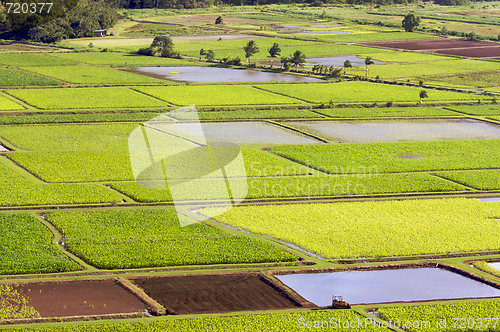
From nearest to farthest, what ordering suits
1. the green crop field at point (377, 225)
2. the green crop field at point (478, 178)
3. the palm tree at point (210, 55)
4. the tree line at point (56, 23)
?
the green crop field at point (377, 225)
the green crop field at point (478, 178)
the palm tree at point (210, 55)
the tree line at point (56, 23)

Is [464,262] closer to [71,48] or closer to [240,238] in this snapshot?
[240,238]

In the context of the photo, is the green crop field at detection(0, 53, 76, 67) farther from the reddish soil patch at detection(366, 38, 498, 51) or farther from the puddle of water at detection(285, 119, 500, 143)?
the reddish soil patch at detection(366, 38, 498, 51)

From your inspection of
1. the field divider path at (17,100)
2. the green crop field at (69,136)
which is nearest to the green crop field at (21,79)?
the field divider path at (17,100)

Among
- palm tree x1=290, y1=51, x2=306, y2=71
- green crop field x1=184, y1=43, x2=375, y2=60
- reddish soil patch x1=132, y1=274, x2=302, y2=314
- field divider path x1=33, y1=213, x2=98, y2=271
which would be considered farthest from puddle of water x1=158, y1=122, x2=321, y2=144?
green crop field x1=184, y1=43, x2=375, y2=60

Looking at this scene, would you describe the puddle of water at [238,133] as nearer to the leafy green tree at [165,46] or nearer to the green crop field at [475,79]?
the green crop field at [475,79]

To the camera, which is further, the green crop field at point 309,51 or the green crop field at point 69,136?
the green crop field at point 309,51

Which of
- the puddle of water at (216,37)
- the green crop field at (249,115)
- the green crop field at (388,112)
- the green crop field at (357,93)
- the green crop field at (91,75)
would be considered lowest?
the green crop field at (249,115)
